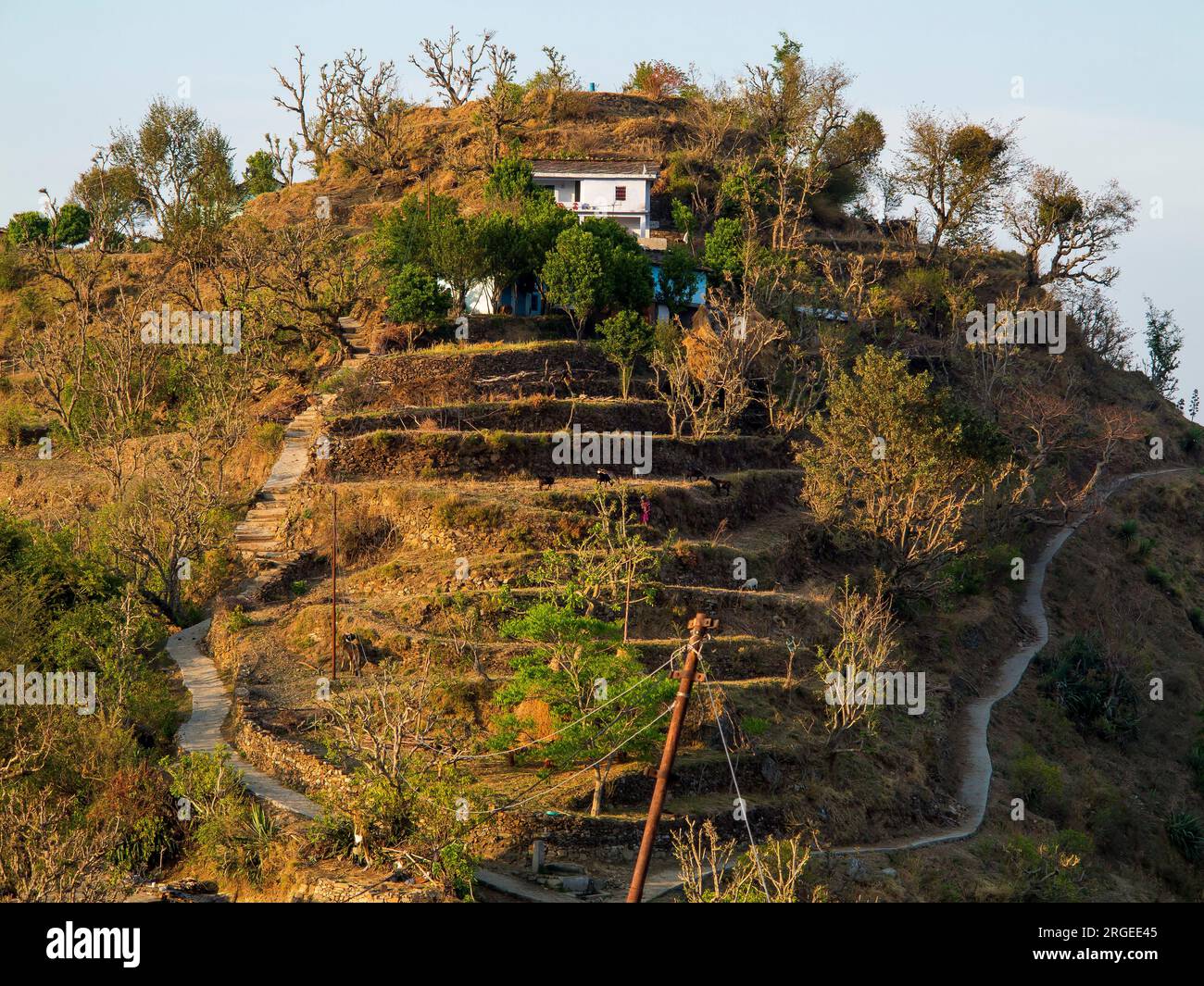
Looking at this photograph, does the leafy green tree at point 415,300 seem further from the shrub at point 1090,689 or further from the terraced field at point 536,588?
the shrub at point 1090,689

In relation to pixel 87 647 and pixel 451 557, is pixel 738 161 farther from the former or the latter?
pixel 87 647

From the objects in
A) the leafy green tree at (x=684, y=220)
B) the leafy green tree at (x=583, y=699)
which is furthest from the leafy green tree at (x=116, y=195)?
the leafy green tree at (x=583, y=699)

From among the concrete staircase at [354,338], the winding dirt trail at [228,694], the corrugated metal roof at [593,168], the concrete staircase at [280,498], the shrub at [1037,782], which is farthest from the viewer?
the corrugated metal roof at [593,168]

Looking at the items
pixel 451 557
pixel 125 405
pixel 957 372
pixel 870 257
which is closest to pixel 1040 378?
pixel 957 372

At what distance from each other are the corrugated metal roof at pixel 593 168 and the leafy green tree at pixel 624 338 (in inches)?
670

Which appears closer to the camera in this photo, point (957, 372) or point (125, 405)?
point (125, 405)

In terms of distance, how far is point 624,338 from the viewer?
4625 centimetres

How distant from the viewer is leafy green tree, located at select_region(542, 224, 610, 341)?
47.6 meters

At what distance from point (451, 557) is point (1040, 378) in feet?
110

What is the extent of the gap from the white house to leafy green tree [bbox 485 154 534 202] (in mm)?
2722

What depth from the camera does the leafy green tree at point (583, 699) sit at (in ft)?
90.6

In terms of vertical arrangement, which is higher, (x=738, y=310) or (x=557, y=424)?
(x=738, y=310)

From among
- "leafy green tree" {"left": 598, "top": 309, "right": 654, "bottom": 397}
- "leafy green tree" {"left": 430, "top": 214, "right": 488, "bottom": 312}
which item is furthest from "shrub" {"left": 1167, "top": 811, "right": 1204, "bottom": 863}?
"leafy green tree" {"left": 430, "top": 214, "right": 488, "bottom": 312}

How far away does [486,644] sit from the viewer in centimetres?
3244
